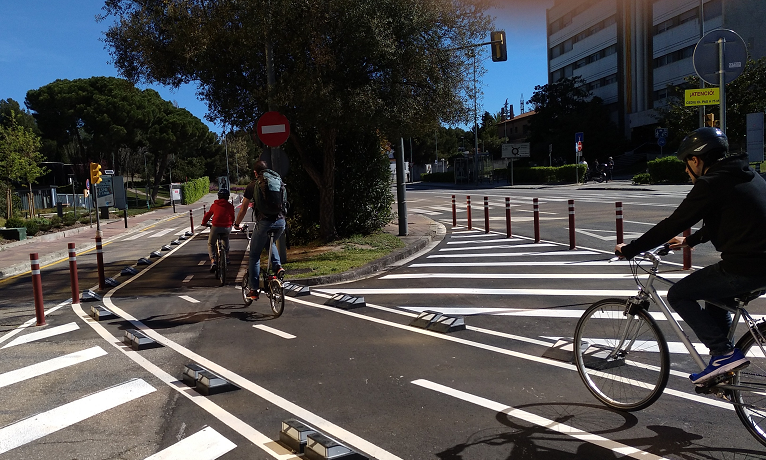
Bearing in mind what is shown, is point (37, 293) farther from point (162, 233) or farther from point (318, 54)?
point (162, 233)

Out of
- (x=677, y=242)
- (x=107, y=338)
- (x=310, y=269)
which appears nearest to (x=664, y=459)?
(x=677, y=242)

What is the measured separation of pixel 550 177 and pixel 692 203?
46.5 m

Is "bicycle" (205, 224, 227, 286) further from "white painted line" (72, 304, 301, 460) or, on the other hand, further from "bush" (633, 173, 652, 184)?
"bush" (633, 173, 652, 184)

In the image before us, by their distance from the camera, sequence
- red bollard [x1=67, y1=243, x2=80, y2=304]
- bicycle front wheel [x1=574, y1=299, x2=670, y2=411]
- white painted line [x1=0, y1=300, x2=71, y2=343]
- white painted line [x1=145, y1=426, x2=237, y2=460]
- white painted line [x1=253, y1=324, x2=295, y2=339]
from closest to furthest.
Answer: white painted line [x1=145, y1=426, x2=237, y2=460]
bicycle front wheel [x1=574, y1=299, x2=670, y2=411]
white painted line [x1=253, y1=324, x2=295, y2=339]
white painted line [x1=0, y1=300, x2=71, y2=343]
red bollard [x1=67, y1=243, x2=80, y2=304]

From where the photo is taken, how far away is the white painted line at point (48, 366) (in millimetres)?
5930

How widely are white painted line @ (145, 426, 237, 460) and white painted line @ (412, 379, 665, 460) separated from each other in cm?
167

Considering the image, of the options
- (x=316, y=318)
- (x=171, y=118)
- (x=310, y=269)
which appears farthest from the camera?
(x=171, y=118)

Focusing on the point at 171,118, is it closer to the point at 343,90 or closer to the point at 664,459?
the point at 343,90

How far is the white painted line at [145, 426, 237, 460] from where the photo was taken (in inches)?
156

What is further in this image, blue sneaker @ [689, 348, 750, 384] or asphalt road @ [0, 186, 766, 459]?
asphalt road @ [0, 186, 766, 459]

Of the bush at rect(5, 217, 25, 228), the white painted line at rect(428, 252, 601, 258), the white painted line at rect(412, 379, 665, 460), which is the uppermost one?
the bush at rect(5, 217, 25, 228)

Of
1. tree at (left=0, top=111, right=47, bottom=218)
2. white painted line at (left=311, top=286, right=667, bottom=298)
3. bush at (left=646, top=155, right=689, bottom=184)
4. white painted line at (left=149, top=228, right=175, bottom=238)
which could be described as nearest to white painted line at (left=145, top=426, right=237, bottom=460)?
white painted line at (left=311, top=286, right=667, bottom=298)

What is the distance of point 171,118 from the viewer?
57031 millimetres

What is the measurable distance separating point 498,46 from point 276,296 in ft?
37.6
